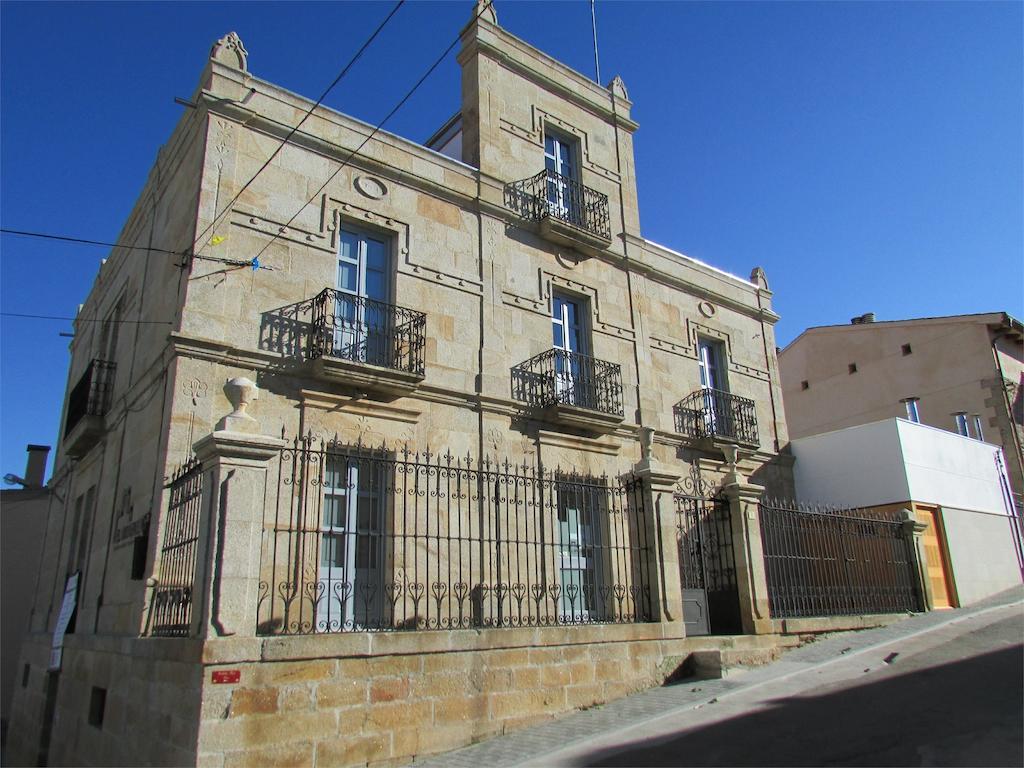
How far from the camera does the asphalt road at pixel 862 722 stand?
5980mm

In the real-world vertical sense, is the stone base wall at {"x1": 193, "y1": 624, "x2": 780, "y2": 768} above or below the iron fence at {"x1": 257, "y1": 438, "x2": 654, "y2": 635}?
below

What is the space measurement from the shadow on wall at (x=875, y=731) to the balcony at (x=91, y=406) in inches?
394

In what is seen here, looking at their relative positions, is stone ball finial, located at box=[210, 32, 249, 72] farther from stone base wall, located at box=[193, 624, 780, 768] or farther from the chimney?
the chimney

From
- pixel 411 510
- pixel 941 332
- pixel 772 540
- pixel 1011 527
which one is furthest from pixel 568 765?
pixel 941 332

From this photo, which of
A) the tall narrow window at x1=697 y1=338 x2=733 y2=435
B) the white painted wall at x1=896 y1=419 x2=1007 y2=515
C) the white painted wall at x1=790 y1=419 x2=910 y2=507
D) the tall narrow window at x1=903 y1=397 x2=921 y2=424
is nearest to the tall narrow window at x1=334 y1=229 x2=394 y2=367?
the tall narrow window at x1=697 y1=338 x2=733 y2=435

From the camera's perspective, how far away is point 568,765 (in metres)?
6.68

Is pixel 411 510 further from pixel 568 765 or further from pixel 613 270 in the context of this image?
pixel 613 270

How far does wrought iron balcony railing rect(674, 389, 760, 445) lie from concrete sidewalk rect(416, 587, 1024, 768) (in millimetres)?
4996

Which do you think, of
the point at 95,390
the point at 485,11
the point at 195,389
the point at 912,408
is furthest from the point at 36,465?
the point at 912,408

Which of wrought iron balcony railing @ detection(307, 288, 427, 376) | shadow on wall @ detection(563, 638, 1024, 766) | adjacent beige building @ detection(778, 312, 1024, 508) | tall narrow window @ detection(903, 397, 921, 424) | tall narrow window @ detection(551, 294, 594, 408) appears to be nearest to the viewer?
shadow on wall @ detection(563, 638, 1024, 766)

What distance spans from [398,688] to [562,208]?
997cm

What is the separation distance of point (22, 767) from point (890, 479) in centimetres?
1635

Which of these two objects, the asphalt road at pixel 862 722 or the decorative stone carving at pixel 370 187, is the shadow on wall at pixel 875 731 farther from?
the decorative stone carving at pixel 370 187

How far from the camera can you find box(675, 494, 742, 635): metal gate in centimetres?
1066
